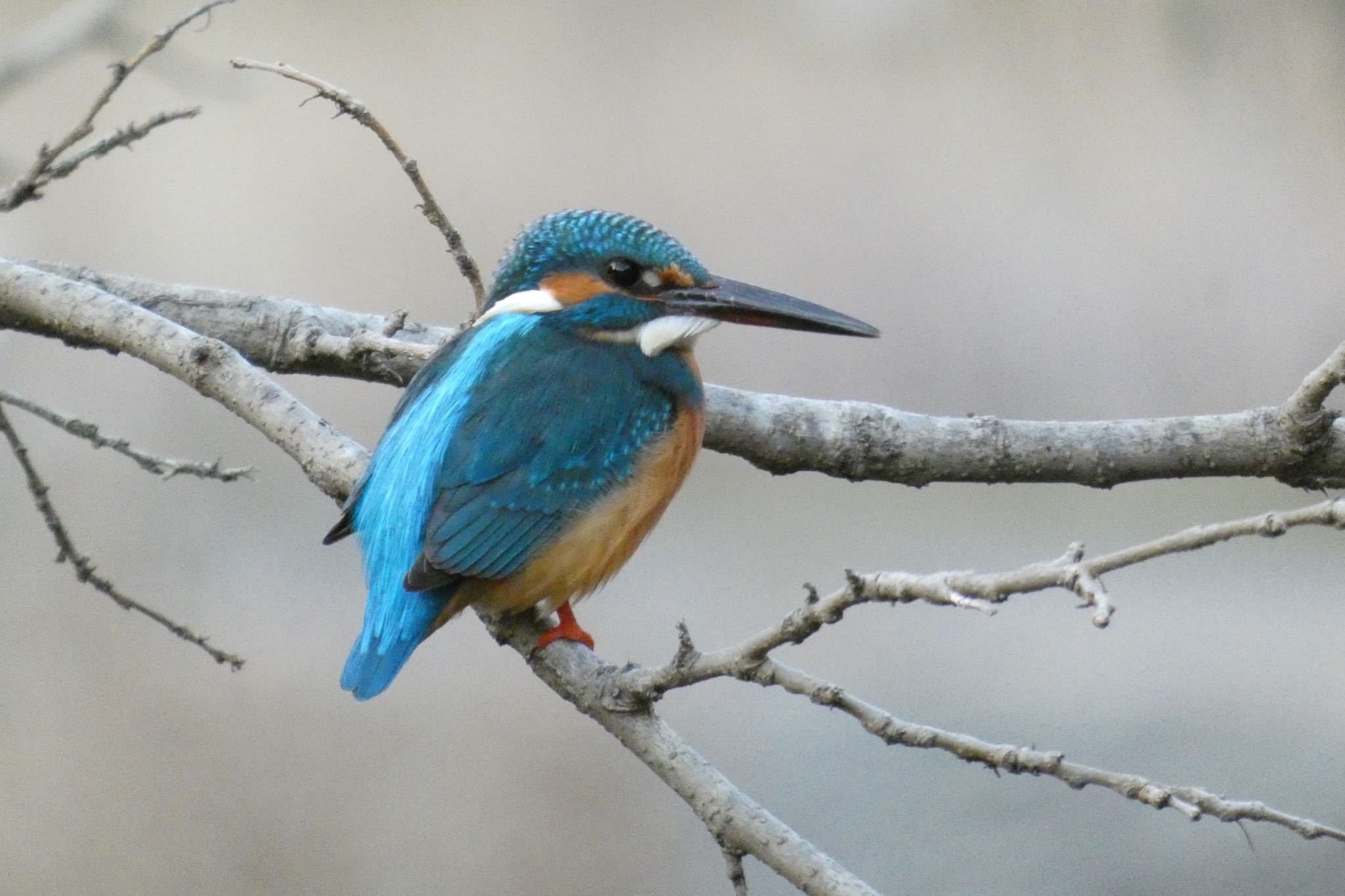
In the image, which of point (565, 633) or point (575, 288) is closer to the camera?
point (565, 633)

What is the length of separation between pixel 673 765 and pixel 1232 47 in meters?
3.99

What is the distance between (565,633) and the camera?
150cm

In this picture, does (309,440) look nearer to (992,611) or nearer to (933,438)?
(933,438)

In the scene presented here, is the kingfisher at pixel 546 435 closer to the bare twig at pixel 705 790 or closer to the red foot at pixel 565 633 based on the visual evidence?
the red foot at pixel 565 633

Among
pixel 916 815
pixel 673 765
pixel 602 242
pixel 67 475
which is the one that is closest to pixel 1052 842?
pixel 916 815

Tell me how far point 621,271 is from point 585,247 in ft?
0.19

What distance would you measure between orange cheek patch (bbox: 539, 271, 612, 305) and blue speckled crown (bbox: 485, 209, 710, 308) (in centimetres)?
1

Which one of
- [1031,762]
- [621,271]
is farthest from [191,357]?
[1031,762]

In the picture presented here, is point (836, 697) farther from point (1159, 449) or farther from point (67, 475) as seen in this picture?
point (67, 475)

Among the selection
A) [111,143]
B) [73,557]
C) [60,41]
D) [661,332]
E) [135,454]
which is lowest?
[73,557]

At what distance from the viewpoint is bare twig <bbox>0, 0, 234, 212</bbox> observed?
5.45 feet

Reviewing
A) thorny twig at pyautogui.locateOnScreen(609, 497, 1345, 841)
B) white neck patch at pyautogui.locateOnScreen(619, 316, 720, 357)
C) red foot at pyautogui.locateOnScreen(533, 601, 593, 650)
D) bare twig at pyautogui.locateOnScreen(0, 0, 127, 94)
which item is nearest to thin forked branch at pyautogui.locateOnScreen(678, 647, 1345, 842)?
thorny twig at pyautogui.locateOnScreen(609, 497, 1345, 841)

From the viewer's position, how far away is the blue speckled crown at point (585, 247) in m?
1.77

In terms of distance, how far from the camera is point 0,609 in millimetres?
4113
